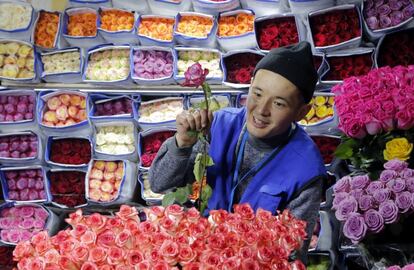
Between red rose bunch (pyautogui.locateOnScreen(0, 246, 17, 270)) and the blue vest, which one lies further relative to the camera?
red rose bunch (pyautogui.locateOnScreen(0, 246, 17, 270))

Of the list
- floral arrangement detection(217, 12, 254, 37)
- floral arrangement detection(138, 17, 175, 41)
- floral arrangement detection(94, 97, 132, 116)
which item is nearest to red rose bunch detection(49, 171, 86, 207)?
floral arrangement detection(94, 97, 132, 116)

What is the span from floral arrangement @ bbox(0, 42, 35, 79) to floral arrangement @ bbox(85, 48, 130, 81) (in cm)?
43

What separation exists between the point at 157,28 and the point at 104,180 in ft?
3.69

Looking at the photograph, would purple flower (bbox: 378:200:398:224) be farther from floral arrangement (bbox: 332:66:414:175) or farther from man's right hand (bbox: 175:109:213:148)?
man's right hand (bbox: 175:109:213:148)

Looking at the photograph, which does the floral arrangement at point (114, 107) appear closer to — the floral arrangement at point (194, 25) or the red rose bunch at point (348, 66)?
the floral arrangement at point (194, 25)

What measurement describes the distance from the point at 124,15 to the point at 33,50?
2.27 feet

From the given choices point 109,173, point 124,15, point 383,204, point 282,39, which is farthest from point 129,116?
point 383,204

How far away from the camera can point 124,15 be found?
3.42 m

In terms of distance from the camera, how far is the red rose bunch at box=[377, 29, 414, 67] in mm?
2883

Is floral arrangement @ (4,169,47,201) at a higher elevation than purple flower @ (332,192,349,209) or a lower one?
lower

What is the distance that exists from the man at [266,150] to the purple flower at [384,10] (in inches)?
58.3

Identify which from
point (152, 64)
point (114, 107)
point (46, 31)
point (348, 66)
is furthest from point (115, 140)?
point (348, 66)

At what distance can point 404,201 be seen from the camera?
1.28 metres

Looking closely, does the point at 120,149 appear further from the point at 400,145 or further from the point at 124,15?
the point at 400,145
